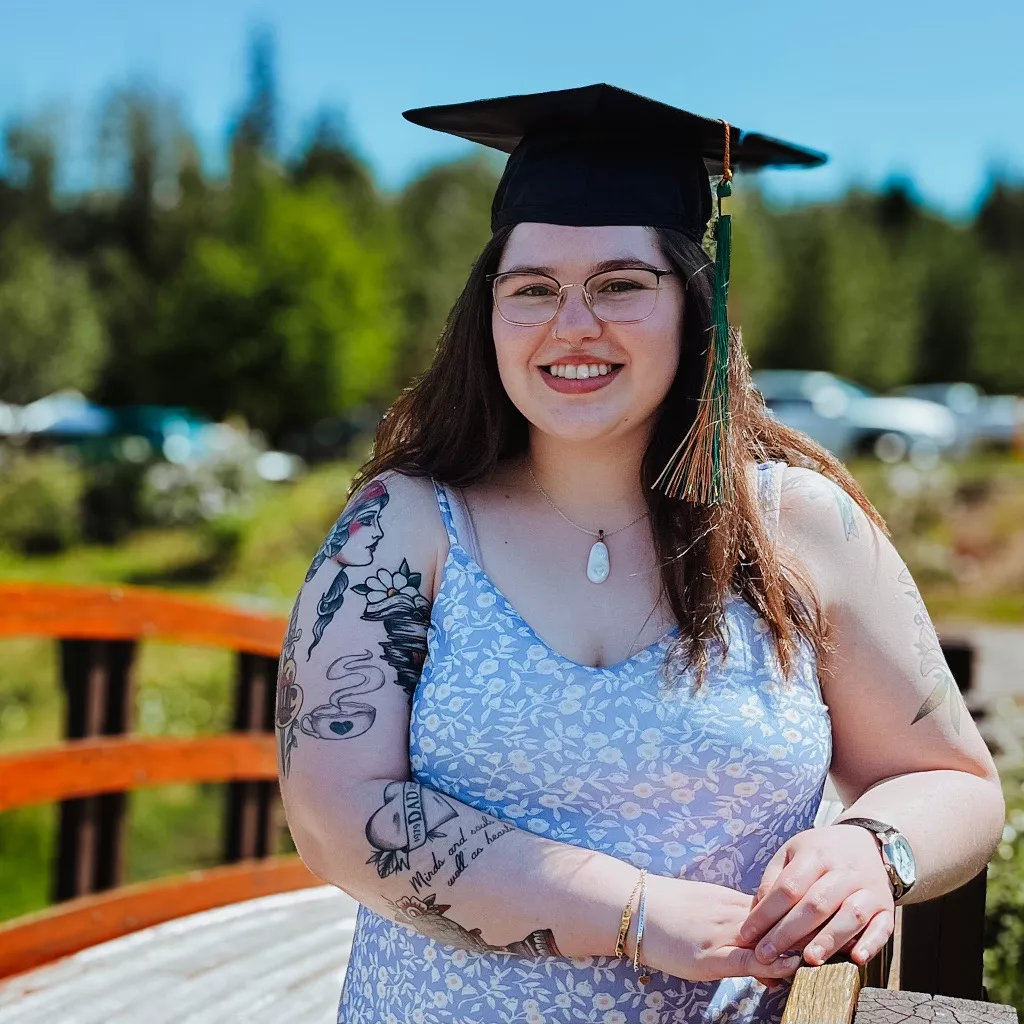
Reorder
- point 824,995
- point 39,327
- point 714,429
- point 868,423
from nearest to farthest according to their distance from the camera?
point 824,995, point 714,429, point 868,423, point 39,327

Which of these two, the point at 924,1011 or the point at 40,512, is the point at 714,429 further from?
the point at 40,512

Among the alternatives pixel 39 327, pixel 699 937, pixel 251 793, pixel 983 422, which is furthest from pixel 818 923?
pixel 39 327

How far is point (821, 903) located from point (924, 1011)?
0.57ft

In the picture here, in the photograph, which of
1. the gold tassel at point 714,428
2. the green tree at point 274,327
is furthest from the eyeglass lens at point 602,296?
the green tree at point 274,327

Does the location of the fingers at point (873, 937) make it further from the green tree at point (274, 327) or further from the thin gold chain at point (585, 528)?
the green tree at point (274, 327)

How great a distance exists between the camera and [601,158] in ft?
5.70

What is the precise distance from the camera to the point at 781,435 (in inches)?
75.0

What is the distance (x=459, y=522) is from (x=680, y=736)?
42 centimetres

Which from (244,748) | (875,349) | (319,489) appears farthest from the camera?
(875,349)

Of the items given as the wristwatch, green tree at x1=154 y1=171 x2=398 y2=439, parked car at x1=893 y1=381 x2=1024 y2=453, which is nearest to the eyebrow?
the wristwatch

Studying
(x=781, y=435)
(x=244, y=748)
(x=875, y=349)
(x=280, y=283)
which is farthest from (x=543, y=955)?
(x=875, y=349)

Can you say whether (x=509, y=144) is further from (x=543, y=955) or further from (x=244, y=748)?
(x=244, y=748)

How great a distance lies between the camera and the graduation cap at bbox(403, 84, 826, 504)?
171 cm

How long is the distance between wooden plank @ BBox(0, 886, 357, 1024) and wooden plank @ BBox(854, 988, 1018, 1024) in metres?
1.25
